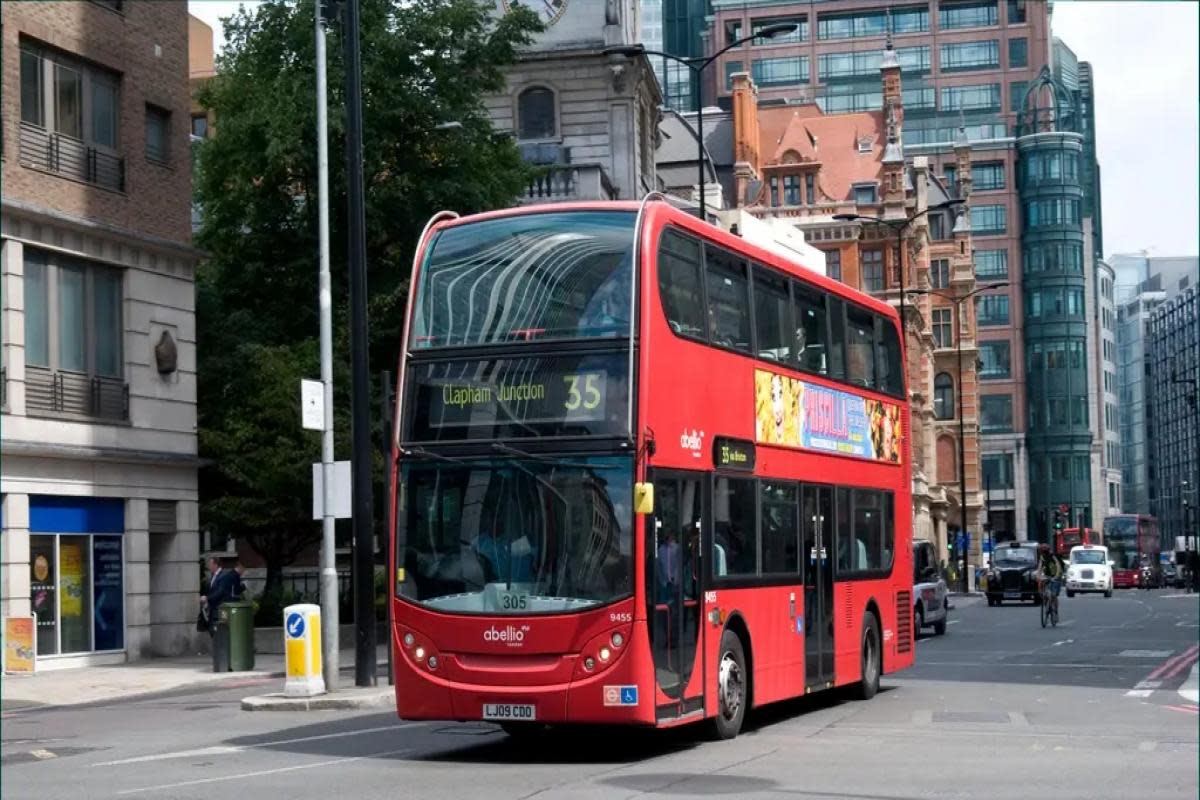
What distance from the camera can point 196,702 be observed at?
2420 centimetres

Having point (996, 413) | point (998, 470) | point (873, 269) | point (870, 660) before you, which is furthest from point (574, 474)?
point (996, 413)

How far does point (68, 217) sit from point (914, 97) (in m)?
114

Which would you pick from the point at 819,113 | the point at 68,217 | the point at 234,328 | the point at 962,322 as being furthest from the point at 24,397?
the point at 962,322

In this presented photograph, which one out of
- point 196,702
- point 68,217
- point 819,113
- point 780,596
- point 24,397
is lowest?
point 196,702

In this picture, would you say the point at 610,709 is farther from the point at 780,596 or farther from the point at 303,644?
the point at 303,644

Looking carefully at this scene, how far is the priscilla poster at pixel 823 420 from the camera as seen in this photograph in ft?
59.4

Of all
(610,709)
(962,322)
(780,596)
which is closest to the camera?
(610,709)

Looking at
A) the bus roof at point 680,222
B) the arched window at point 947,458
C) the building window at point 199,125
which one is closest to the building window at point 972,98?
the arched window at point 947,458

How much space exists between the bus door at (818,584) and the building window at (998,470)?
118 meters

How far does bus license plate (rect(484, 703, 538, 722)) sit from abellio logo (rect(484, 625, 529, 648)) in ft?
1.60

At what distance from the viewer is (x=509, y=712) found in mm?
14875

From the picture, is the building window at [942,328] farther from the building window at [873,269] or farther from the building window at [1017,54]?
the building window at [1017,54]

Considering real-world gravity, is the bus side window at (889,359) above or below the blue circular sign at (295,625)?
above

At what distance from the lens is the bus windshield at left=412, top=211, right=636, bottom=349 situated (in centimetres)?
1516
